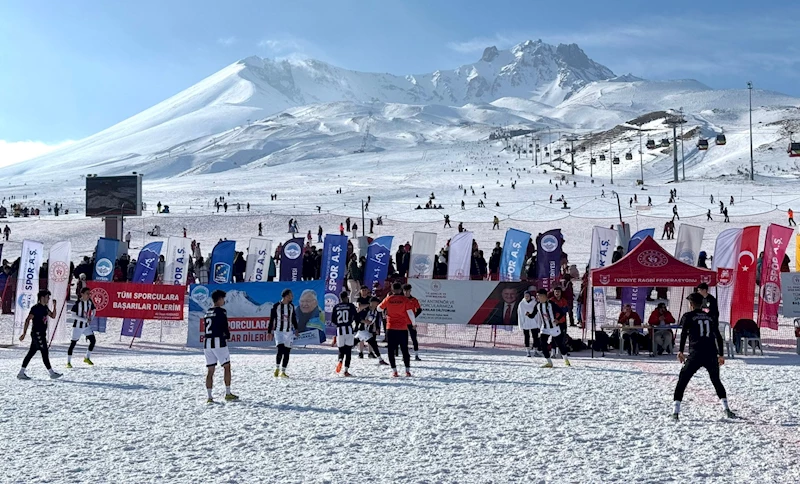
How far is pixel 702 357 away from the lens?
8.73 meters

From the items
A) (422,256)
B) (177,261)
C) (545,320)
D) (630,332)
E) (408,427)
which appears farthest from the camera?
(177,261)

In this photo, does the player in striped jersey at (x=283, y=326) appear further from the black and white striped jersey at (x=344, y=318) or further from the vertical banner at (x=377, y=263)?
the vertical banner at (x=377, y=263)

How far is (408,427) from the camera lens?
8.41m

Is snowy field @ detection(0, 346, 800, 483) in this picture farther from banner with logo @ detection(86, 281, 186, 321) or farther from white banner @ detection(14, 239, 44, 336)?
white banner @ detection(14, 239, 44, 336)

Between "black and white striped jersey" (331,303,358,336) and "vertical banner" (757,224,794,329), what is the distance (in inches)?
348

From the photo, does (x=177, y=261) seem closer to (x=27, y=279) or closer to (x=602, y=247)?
(x=27, y=279)

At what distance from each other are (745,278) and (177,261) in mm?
13469

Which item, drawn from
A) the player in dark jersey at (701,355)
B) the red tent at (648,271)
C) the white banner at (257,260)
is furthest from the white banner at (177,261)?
the player in dark jersey at (701,355)

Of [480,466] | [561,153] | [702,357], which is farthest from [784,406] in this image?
[561,153]

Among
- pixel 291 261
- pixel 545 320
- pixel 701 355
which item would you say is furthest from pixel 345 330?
pixel 291 261

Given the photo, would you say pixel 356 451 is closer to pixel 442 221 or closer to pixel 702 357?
pixel 702 357

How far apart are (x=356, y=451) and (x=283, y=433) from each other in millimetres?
1085

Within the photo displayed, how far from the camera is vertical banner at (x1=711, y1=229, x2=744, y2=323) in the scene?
16.8 m

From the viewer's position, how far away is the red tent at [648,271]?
51.5ft
